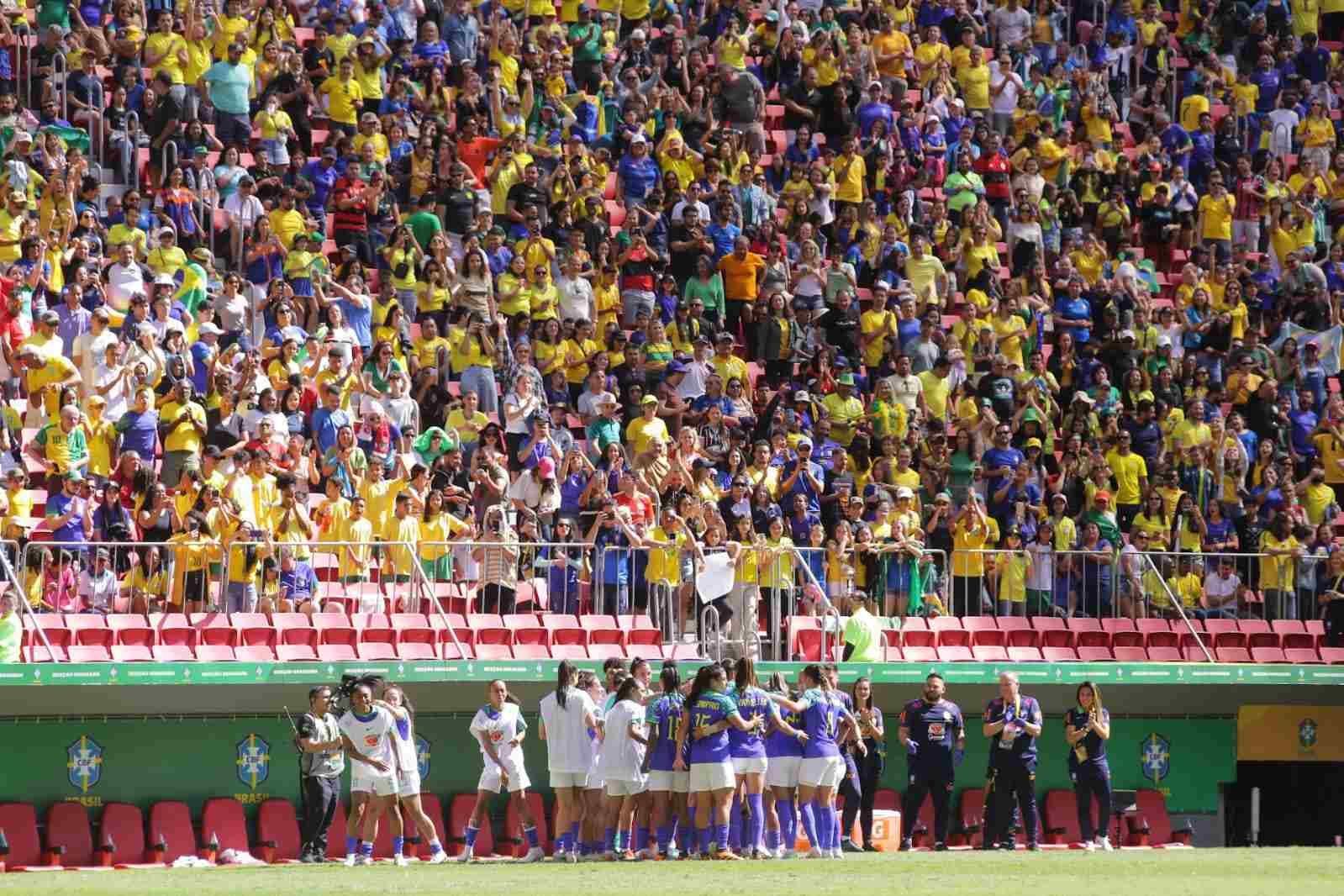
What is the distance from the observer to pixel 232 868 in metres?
18.6

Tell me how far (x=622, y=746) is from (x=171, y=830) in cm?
452

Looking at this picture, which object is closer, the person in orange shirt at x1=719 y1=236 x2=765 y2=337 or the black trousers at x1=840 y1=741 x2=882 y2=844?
the black trousers at x1=840 y1=741 x2=882 y2=844

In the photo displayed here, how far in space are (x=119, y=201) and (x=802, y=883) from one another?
11.6 m

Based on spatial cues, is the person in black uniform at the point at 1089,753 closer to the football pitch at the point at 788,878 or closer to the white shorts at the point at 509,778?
the football pitch at the point at 788,878

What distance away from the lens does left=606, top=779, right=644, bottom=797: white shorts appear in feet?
60.5

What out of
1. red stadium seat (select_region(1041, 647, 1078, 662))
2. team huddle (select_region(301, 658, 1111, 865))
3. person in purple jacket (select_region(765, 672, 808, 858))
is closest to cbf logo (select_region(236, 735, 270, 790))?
team huddle (select_region(301, 658, 1111, 865))

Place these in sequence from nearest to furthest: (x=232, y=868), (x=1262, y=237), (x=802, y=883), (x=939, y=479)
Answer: (x=802, y=883) → (x=232, y=868) → (x=939, y=479) → (x=1262, y=237)

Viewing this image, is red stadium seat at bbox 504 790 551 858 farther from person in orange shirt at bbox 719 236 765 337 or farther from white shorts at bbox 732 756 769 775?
person in orange shirt at bbox 719 236 765 337

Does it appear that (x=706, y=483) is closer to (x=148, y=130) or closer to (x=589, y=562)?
(x=589, y=562)

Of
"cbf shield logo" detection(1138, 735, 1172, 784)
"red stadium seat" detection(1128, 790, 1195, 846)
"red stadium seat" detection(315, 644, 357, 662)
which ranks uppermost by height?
"red stadium seat" detection(315, 644, 357, 662)

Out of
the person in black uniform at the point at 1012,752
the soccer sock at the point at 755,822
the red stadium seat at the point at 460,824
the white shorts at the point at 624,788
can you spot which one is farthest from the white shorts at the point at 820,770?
the red stadium seat at the point at 460,824

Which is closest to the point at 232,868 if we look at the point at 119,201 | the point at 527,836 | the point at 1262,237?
the point at 527,836

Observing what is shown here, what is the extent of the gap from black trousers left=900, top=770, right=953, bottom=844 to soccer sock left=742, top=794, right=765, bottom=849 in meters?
2.45

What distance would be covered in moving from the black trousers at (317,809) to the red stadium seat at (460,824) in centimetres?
264
